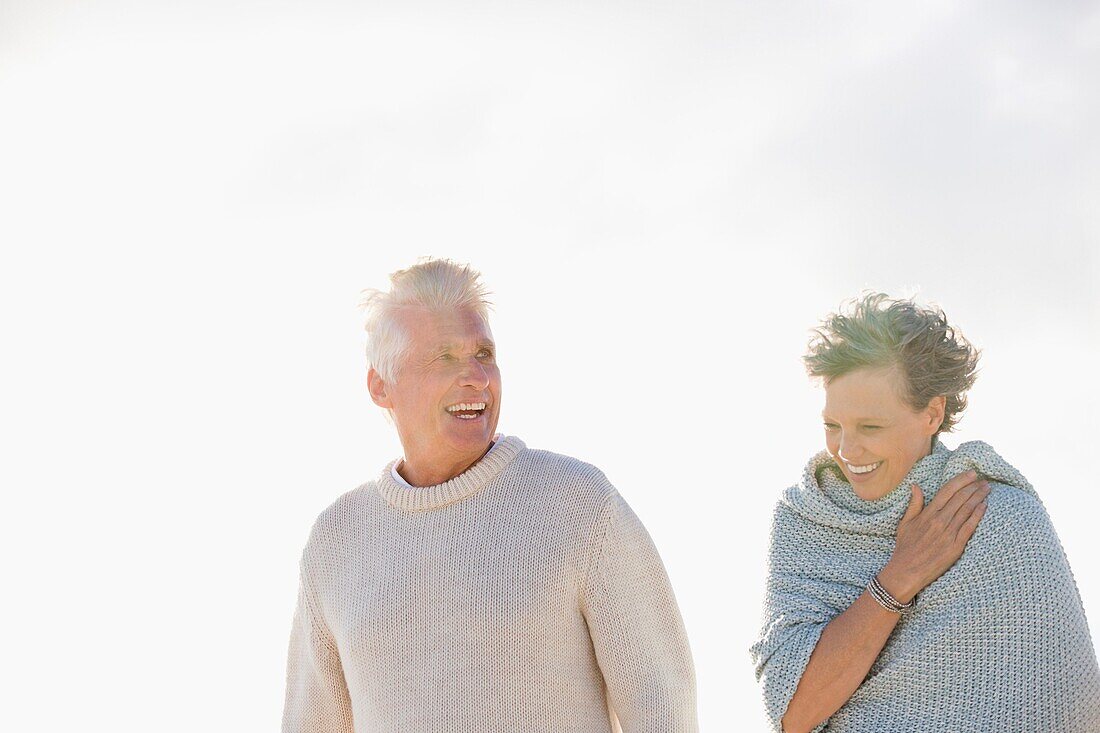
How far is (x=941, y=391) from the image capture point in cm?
341

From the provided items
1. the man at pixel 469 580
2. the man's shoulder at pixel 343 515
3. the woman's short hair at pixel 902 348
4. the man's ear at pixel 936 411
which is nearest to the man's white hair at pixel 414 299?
the man at pixel 469 580

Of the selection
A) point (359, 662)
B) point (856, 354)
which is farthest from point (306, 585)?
point (856, 354)

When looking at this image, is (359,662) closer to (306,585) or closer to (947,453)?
(306,585)

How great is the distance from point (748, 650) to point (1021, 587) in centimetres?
74

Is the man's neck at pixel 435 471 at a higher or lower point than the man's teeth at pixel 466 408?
lower

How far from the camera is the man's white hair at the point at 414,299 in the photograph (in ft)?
11.7

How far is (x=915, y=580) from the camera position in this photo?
3.29 metres

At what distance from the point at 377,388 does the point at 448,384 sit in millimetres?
301

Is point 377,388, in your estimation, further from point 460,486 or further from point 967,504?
point 967,504

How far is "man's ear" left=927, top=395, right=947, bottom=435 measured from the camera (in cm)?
344

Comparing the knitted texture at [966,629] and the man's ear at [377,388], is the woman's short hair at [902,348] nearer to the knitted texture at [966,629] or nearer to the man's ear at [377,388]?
the knitted texture at [966,629]

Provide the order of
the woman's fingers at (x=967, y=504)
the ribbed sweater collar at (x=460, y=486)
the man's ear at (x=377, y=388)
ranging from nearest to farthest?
the woman's fingers at (x=967, y=504) < the ribbed sweater collar at (x=460, y=486) < the man's ear at (x=377, y=388)

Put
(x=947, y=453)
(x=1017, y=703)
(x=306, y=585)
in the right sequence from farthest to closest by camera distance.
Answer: (x=306, y=585), (x=947, y=453), (x=1017, y=703)

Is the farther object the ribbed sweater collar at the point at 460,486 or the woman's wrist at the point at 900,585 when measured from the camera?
the ribbed sweater collar at the point at 460,486
